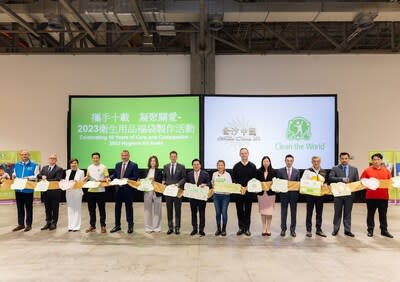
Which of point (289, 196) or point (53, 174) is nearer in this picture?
point (289, 196)

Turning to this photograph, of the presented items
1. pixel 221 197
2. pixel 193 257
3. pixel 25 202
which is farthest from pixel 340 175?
pixel 25 202

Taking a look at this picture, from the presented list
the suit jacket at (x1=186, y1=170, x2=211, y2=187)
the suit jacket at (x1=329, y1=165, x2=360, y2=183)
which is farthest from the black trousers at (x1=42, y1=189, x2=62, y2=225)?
the suit jacket at (x1=329, y1=165, x2=360, y2=183)

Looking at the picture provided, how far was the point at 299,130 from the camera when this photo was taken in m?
10.5

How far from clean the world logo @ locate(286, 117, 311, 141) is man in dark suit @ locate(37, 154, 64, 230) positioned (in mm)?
5969

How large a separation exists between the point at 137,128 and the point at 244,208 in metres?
4.63

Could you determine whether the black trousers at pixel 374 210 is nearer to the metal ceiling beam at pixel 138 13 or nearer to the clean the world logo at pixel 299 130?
the clean the world logo at pixel 299 130

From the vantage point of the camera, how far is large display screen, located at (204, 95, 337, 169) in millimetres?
10492

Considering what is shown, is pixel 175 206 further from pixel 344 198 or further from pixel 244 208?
pixel 344 198

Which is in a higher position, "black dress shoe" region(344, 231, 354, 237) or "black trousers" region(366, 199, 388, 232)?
"black trousers" region(366, 199, 388, 232)

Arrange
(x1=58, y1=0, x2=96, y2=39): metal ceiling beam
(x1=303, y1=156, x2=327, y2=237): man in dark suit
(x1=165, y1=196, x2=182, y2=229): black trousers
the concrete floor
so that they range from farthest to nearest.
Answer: (x1=58, y1=0, x2=96, y2=39): metal ceiling beam
(x1=165, y1=196, x2=182, y2=229): black trousers
(x1=303, y1=156, x2=327, y2=237): man in dark suit
the concrete floor

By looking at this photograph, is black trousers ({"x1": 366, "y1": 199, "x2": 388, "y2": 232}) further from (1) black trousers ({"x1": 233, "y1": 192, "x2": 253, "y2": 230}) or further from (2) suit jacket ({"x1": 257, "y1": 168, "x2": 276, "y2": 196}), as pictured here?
(1) black trousers ({"x1": 233, "y1": 192, "x2": 253, "y2": 230})

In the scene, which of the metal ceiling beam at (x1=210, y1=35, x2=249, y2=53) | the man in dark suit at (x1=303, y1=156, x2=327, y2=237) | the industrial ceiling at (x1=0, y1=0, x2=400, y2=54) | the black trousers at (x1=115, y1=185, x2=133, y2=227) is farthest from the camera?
the metal ceiling beam at (x1=210, y1=35, x2=249, y2=53)

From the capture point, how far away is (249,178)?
6.74m

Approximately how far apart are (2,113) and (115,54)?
12.3 ft
